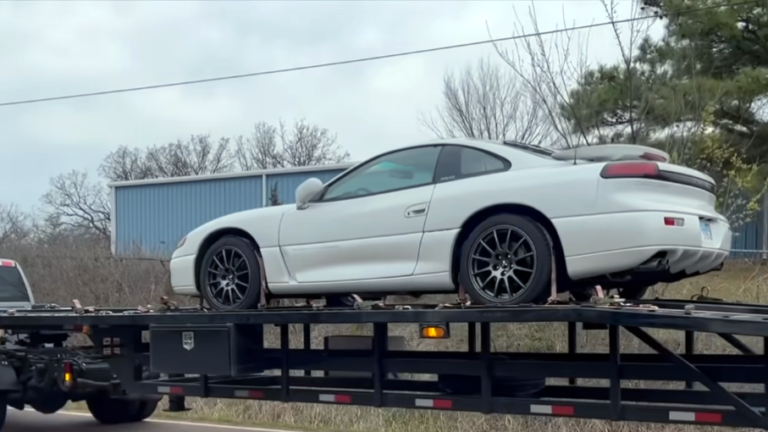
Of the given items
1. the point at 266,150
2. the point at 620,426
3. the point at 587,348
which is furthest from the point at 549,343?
the point at 266,150

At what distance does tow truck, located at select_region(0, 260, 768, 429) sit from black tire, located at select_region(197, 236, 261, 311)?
0.23 meters

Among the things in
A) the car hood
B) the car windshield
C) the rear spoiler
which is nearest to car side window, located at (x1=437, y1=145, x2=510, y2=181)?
the car windshield

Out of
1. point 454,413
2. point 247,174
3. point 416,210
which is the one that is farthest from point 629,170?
point 247,174

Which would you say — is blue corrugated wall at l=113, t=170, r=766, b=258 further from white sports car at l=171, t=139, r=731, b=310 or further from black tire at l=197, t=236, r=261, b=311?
white sports car at l=171, t=139, r=731, b=310

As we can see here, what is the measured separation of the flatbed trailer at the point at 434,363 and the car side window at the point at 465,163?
97 cm

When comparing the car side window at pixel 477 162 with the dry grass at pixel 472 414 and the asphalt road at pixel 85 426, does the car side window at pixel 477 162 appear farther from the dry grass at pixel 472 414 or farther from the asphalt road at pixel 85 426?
the asphalt road at pixel 85 426

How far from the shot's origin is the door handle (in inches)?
257

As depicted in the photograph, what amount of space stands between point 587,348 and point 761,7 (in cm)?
1053

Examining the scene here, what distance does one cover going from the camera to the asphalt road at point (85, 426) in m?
10.6

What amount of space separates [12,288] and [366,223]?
238 inches

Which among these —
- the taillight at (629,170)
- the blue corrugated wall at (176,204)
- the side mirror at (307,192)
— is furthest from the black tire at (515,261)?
the blue corrugated wall at (176,204)

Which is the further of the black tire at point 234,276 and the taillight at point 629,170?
the black tire at point 234,276

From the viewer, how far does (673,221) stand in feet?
19.0

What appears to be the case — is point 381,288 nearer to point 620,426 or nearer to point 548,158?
point 548,158
